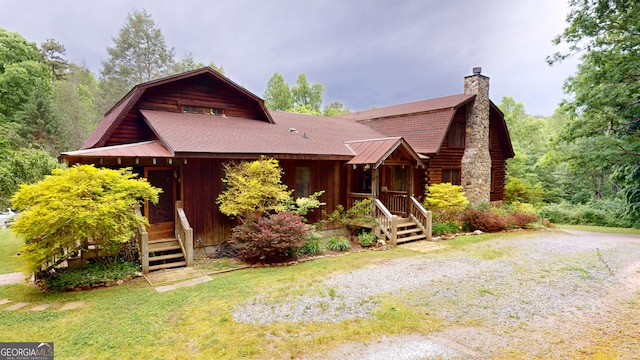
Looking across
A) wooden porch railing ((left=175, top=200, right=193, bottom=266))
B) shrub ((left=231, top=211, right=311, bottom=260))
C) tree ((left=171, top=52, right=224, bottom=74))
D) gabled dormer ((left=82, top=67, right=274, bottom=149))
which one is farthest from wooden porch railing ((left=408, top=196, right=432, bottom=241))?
tree ((left=171, top=52, right=224, bottom=74))

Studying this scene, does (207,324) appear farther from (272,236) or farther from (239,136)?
(239,136)

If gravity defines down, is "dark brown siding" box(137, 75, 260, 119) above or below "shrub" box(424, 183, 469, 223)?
above

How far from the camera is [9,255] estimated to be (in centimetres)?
1000

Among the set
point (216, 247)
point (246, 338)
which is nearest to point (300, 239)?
point (216, 247)

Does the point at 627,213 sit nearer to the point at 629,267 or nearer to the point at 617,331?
the point at 629,267

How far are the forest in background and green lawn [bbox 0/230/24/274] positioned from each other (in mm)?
1579

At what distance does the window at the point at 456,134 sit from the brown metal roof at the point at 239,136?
16.9 feet

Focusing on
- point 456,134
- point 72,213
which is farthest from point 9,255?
point 456,134

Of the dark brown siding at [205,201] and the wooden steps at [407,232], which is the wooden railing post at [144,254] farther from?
the wooden steps at [407,232]

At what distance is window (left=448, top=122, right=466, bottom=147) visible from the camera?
15631 mm

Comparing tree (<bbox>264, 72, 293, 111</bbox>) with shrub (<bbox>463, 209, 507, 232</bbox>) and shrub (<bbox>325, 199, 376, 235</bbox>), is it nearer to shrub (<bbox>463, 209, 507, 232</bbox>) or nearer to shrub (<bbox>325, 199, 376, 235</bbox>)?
shrub (<bbox>325, 199, 376, 235</bbox>)

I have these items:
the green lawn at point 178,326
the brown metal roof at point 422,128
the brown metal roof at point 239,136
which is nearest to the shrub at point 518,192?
the brown metal roof at point 422,128

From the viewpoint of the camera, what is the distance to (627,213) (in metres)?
16.9

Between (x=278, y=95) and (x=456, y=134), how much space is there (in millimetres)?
22286
